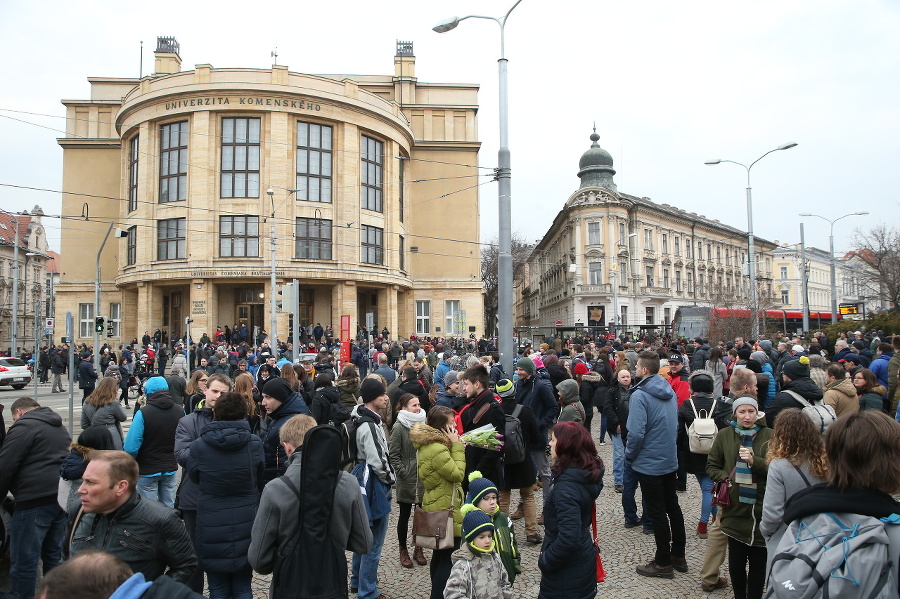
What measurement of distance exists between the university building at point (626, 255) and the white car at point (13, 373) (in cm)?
3985

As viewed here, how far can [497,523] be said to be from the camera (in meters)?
4.00

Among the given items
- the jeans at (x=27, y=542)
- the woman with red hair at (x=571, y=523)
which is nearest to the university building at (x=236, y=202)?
the jeans at (x=27, y=542)

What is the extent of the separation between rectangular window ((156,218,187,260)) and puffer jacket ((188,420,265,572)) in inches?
1392

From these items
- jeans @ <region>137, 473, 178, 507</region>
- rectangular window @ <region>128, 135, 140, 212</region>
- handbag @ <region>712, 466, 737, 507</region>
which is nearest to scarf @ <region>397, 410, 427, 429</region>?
jeans @ <region>137, 473, 178, 507</region>

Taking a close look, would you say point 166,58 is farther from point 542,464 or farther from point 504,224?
point 542,464

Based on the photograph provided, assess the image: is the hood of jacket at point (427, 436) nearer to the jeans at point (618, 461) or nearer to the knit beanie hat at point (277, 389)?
the knit beanie hat at point (277, 389)

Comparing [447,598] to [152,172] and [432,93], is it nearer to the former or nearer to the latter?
[152,172]

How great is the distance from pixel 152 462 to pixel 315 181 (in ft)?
109

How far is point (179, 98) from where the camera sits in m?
35.2

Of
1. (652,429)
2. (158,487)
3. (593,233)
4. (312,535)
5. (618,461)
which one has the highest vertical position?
(593,233)

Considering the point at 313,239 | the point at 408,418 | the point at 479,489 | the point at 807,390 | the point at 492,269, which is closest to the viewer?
the point at 479,489

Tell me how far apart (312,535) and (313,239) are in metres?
34.6

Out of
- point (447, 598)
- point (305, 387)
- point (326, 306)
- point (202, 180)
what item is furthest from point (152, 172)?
point (447, 598)

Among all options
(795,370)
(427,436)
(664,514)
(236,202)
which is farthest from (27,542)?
(236,202)
